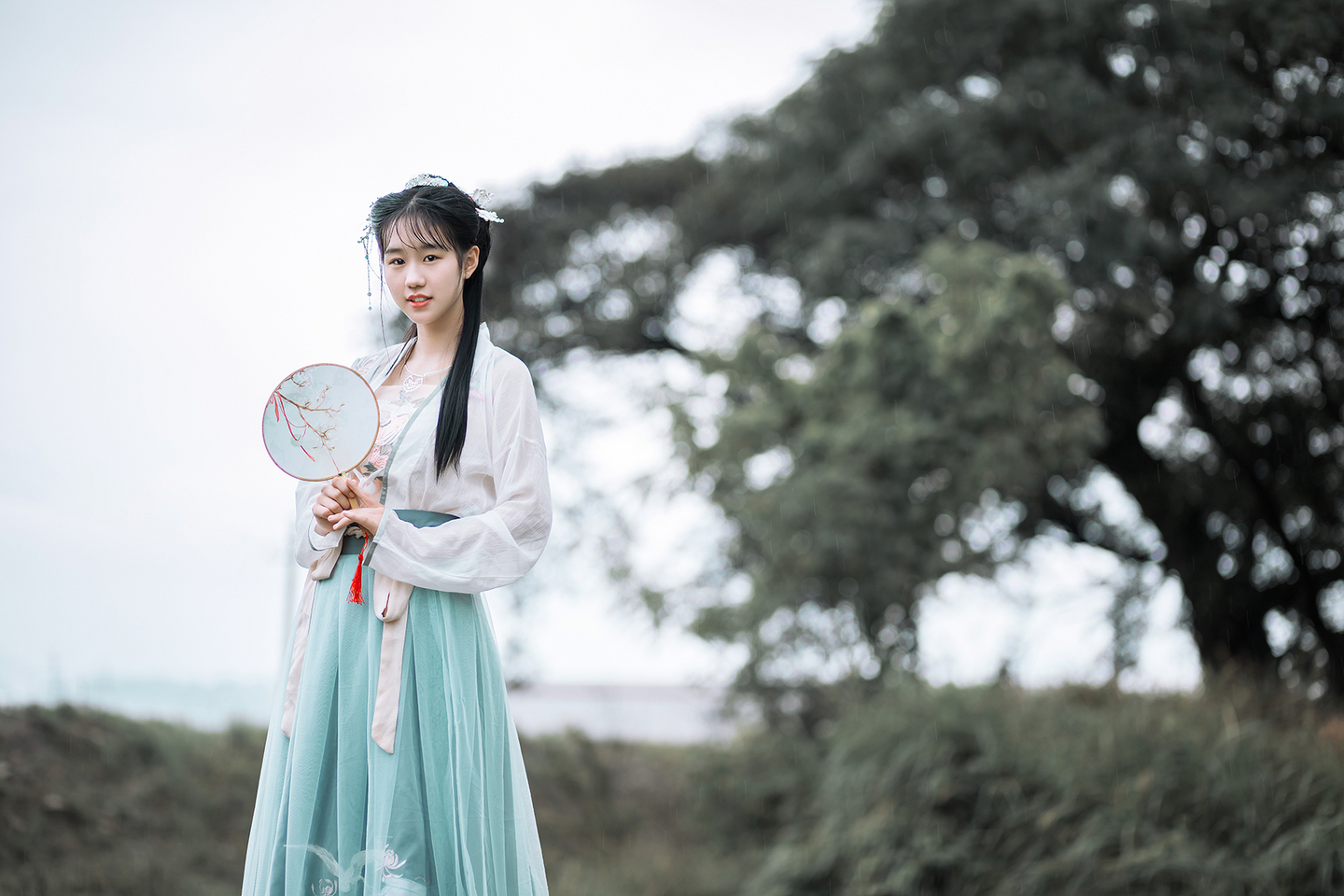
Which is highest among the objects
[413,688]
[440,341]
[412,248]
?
[412,248]

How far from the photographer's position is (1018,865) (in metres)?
5.36

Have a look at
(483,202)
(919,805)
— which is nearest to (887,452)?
(919,805)

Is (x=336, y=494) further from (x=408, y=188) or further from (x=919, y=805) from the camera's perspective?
(x=919, y=805)

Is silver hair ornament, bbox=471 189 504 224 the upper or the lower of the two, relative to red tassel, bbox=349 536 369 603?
upper

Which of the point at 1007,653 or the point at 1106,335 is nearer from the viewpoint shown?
the point at 1007,653

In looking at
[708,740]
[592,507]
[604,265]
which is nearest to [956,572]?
[708,740]

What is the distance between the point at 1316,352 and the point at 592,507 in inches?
233

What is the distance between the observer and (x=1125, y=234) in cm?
743

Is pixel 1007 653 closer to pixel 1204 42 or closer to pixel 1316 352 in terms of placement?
pixel 1316 352

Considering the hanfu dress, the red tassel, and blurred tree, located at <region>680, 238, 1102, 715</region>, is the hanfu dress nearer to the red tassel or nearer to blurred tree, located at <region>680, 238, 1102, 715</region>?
the red tassel

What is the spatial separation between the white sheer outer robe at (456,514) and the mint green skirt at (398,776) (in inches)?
1.3

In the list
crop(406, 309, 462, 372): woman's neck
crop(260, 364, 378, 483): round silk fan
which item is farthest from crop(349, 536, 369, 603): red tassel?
crop(406, 309, 462, 372): woman's neck

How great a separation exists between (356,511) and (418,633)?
0.78 feet

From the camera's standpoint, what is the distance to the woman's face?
1909mm
